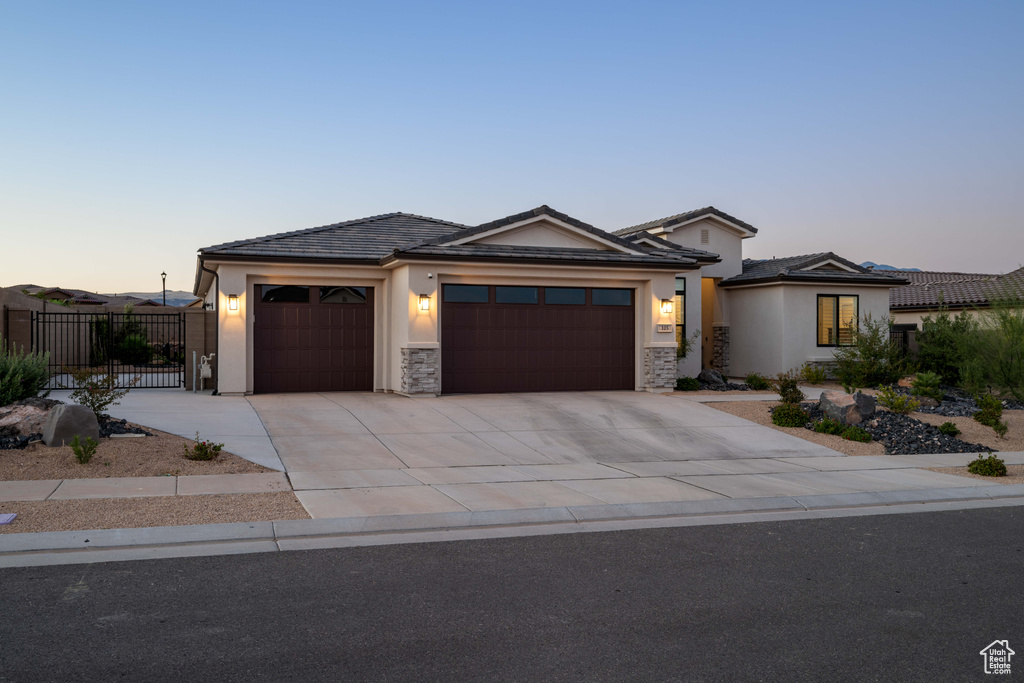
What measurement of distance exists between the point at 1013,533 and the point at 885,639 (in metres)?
4.13

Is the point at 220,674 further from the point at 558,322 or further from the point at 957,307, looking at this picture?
the point at 957,307

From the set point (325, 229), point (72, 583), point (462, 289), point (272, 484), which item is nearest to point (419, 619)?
point (72, 583)

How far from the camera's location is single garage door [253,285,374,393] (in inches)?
773

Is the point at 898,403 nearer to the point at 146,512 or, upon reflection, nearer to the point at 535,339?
the point at 535,339

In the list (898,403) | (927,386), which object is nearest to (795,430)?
(898,403)

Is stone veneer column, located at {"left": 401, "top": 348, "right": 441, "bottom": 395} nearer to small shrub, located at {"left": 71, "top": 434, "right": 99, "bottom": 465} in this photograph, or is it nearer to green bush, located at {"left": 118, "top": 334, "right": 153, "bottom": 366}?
small shrub, located at {"left": 71, "top": 434, "right": 99, "bottom": 465}

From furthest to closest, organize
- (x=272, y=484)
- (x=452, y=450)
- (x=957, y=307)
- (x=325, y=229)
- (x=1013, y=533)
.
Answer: (x=957, y=307) → (x=325, y=229) → (x=452, y=450) → (x=272, y=484) → (x=1013, y=533)

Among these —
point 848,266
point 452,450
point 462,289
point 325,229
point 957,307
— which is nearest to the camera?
point 452,450

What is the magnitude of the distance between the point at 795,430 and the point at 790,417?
16.8 inches

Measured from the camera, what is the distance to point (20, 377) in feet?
42.4

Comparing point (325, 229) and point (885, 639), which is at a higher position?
point (325, 229)

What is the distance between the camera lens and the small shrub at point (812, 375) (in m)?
23.6

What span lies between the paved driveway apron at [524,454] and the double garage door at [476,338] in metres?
1.06

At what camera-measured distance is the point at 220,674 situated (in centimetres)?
467
